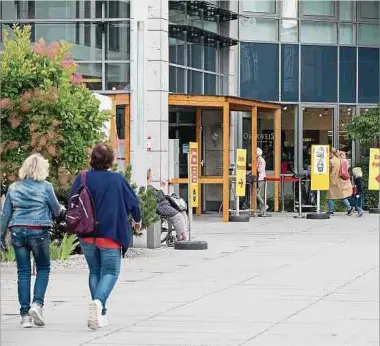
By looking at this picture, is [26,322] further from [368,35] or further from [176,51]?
[368,35]

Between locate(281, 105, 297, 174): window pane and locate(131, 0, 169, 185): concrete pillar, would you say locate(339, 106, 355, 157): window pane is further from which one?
locate(131, 0, 169, 185): concrete pillar

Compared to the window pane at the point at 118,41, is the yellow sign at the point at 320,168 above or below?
below

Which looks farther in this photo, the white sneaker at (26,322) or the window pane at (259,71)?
the window pane at (259,71)

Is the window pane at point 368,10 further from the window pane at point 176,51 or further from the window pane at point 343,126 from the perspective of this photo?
the window pane at point 176,51

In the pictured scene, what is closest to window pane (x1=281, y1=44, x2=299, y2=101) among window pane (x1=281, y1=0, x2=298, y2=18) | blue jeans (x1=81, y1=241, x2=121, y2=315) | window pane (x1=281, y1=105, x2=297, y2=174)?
window pane (x1=281, y1=105, x2=297, y2=174)

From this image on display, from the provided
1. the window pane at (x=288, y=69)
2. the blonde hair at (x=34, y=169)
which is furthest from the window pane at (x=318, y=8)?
the blonde hair at (x=34, y=169)

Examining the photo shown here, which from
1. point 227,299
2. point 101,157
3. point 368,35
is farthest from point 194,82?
point 101,157

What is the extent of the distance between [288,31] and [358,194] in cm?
587

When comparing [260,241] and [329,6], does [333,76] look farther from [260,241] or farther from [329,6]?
[260,241]

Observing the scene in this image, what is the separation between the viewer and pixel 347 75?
31.7 meters

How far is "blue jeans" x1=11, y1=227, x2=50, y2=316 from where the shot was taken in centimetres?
952

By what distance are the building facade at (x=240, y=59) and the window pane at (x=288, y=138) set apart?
3cm

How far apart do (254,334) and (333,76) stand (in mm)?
23137

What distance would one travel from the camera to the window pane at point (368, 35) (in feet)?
105
